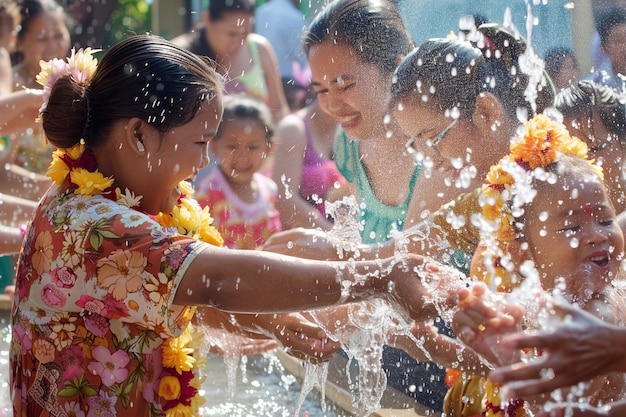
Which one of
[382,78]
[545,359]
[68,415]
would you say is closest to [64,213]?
[68,415]

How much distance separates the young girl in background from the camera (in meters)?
6.27

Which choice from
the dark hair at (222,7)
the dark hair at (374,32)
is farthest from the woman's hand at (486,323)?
the dark hair at (222,7)

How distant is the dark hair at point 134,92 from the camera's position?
9.47 ft

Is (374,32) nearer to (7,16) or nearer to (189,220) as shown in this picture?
(189,220)

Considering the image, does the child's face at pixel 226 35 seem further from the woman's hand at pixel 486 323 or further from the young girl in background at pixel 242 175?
the woman's hand at pixel 486 323

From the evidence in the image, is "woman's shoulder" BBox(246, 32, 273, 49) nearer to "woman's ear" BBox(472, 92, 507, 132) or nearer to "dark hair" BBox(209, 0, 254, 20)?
"dark hair" BBox(209, 0, 254, 20)

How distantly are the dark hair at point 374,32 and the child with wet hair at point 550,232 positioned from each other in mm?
1202

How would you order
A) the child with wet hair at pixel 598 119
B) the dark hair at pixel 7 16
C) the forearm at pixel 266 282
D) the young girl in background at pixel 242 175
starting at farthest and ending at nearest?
the dark hair at pixel 7 16, the young girl in background at pixel 242 175, the child with wet hair at pixel 598 119, the forearm at pixel 266 282

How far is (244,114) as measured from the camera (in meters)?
6.42

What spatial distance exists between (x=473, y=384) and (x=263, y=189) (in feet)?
9.90

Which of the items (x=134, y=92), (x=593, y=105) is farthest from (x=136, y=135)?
(x=593, y=105)

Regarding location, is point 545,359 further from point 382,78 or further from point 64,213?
point 382,78

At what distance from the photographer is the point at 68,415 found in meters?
2.86

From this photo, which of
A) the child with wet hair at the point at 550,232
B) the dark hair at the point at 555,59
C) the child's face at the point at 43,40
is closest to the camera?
the child with wet hair at the point at 550,232
